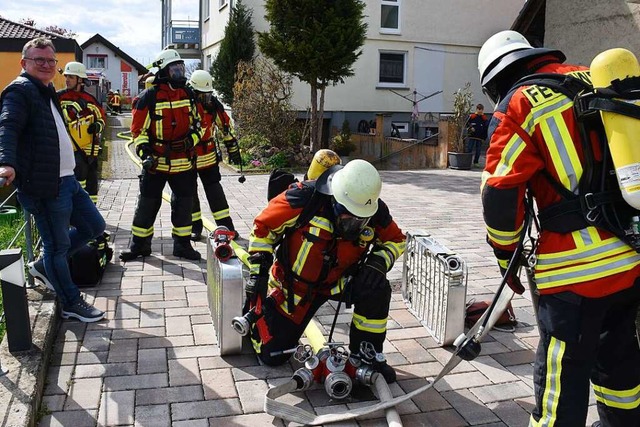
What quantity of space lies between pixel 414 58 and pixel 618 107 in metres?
20.1

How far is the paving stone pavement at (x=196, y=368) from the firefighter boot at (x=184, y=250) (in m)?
0.25

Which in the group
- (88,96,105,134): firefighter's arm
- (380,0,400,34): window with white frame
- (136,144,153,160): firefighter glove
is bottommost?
(136,144,153,160): firefighter glove

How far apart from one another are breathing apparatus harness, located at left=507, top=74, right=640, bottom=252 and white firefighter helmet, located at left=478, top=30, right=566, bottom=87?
0.66 feet

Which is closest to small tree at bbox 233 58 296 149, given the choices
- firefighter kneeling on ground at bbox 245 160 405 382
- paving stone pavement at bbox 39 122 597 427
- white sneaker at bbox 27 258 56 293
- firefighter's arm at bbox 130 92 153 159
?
firefighter's arm at bbox 130 92 153 159

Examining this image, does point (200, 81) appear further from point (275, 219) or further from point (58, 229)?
point (275, 219)

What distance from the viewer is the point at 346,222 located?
3.58 metres

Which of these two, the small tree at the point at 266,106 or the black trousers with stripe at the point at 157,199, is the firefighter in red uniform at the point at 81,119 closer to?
the black trousers with stripe at the point at 157,199

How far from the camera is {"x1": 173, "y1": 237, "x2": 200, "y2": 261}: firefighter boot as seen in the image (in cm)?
660

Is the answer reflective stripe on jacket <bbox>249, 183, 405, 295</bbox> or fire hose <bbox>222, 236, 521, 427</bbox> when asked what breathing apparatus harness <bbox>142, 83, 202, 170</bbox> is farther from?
fire hose <bbox>222, 236, 521, 427</bbox>

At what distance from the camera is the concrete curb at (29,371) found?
3.14 m

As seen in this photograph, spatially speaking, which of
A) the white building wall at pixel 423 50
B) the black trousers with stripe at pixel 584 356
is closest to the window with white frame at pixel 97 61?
the white building wall at pixel 423 50

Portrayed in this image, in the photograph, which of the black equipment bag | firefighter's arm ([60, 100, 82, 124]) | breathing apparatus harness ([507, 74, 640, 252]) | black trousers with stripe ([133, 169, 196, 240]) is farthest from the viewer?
firefighter's arm ([60, 100, 82, 124])

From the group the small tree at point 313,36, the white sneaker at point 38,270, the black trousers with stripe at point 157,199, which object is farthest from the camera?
the small tree at point 313,36

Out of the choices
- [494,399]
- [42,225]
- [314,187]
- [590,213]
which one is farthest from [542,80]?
[42,225]
